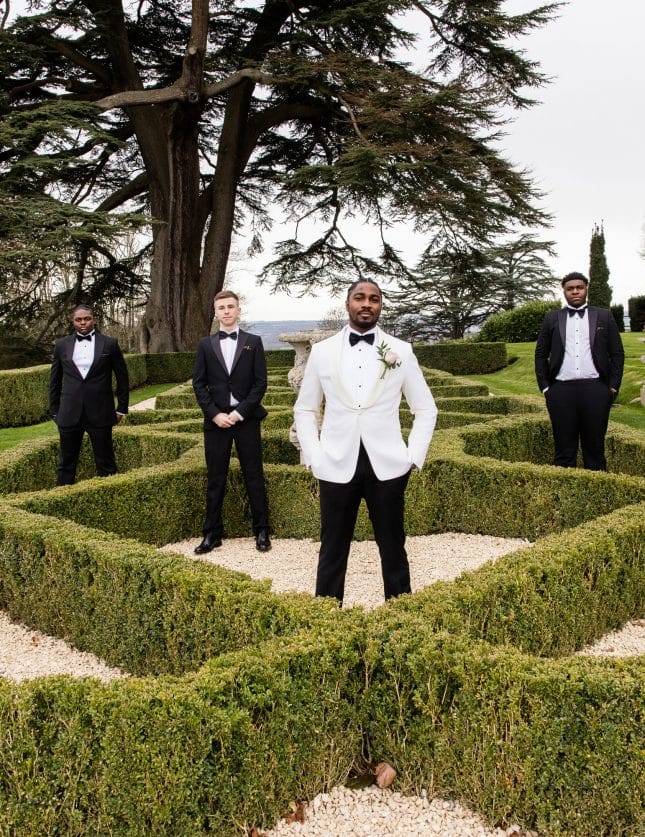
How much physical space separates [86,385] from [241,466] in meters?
1.59

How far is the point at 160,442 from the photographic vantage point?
6.79m

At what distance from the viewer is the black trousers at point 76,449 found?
5.96m

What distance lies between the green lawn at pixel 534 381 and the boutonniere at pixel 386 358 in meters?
7.54

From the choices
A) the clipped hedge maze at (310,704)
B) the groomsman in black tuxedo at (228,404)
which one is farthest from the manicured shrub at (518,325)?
the clipped hedge maze at (310,704)

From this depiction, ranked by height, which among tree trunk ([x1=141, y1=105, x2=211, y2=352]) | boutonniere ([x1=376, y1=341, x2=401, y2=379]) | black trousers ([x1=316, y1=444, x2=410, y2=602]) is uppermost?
tree trunk ([x1=141, y1=105, x2=211, y2=352])

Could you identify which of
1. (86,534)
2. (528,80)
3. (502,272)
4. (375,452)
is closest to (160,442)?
(86,534)

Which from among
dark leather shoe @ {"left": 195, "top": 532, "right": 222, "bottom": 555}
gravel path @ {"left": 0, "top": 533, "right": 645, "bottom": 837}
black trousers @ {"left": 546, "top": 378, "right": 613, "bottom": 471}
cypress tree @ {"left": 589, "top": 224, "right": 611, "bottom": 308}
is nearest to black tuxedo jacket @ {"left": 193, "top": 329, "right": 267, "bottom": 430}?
dark leather shoe @ {"left": 195, "top": 532, "right": 222, "bottom": 555}

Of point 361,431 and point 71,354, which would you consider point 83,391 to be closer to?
point 71,354

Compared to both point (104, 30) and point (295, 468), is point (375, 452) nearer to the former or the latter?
point (295, 468)

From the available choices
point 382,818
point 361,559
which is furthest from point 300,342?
point 382,818

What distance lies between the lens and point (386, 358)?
11.2ft

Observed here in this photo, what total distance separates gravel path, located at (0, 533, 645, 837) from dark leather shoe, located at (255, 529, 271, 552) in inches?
2.0

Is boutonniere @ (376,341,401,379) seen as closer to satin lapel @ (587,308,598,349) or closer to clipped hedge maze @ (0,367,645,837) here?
clipped hedge maze @ (0,367,645,837)

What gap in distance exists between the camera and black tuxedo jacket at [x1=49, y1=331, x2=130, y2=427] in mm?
5910
